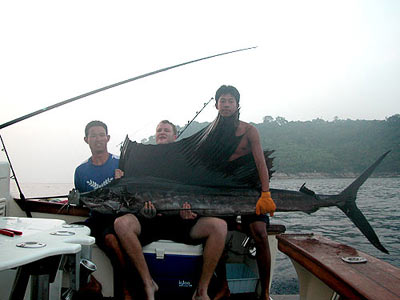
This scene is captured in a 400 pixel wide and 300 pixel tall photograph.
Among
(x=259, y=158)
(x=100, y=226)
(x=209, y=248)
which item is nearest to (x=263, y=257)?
(x=209, y=248)

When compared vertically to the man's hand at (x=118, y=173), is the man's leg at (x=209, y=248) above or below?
below

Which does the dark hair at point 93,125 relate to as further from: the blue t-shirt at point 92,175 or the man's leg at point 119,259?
the man's leg at point 119,259

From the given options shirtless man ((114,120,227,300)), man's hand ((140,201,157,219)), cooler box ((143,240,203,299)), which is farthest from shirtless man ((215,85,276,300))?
man's hand ((140,201,157,219))

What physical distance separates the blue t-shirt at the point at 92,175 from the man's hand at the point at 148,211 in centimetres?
49

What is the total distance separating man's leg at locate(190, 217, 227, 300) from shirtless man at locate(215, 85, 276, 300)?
32cm

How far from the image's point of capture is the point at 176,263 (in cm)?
204

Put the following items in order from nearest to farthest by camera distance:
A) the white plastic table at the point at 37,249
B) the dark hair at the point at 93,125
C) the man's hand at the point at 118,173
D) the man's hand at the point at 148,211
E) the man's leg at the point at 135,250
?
the white plastic table at the point at 37,249, the man's leg at the point at 135,250, the man's hand at the point at 148,211, the man's hand at the point at 118,173, the dark hair at the point at 93,125

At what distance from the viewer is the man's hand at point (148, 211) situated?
219cm

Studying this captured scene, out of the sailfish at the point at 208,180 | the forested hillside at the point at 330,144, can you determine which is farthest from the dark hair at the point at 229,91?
the forested hillside at the point at 330,144

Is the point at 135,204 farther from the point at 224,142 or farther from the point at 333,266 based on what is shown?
the point at 333,266

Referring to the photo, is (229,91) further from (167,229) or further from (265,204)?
(167,229)

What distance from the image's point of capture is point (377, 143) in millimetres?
25578

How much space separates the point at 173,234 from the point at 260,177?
2.43 ft

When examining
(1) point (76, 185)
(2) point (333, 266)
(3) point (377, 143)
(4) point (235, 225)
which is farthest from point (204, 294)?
(3) point (377, 143)
